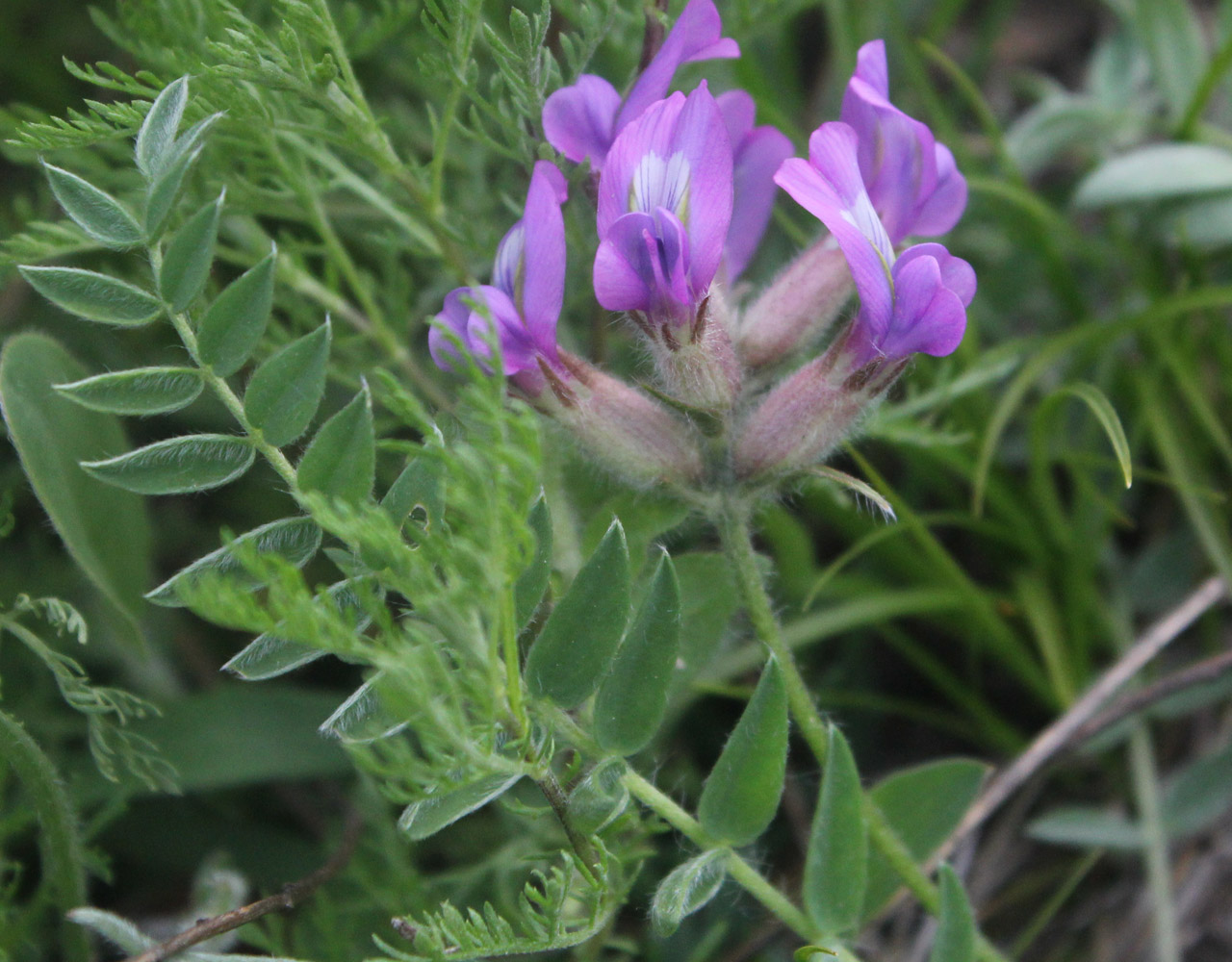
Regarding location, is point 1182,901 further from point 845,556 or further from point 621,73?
point 621,73

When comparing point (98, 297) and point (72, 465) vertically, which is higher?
point (98, 297)

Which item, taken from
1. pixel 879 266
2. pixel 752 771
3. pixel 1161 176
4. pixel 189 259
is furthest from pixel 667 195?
pixel 1161 176

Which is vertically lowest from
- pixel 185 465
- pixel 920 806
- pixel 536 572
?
pixel 920 806

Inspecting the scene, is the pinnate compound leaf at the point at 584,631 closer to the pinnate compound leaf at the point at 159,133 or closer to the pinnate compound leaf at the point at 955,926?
the pinnate compound leaf at the point at 955,926

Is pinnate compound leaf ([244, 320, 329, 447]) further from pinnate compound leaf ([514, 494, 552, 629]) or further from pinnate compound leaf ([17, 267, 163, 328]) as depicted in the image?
pinnate compound leaf ([514, 494, 552, 629])

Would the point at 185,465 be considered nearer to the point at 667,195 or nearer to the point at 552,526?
the point at 552,526

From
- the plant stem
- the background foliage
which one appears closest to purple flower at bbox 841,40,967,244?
the background foliage
